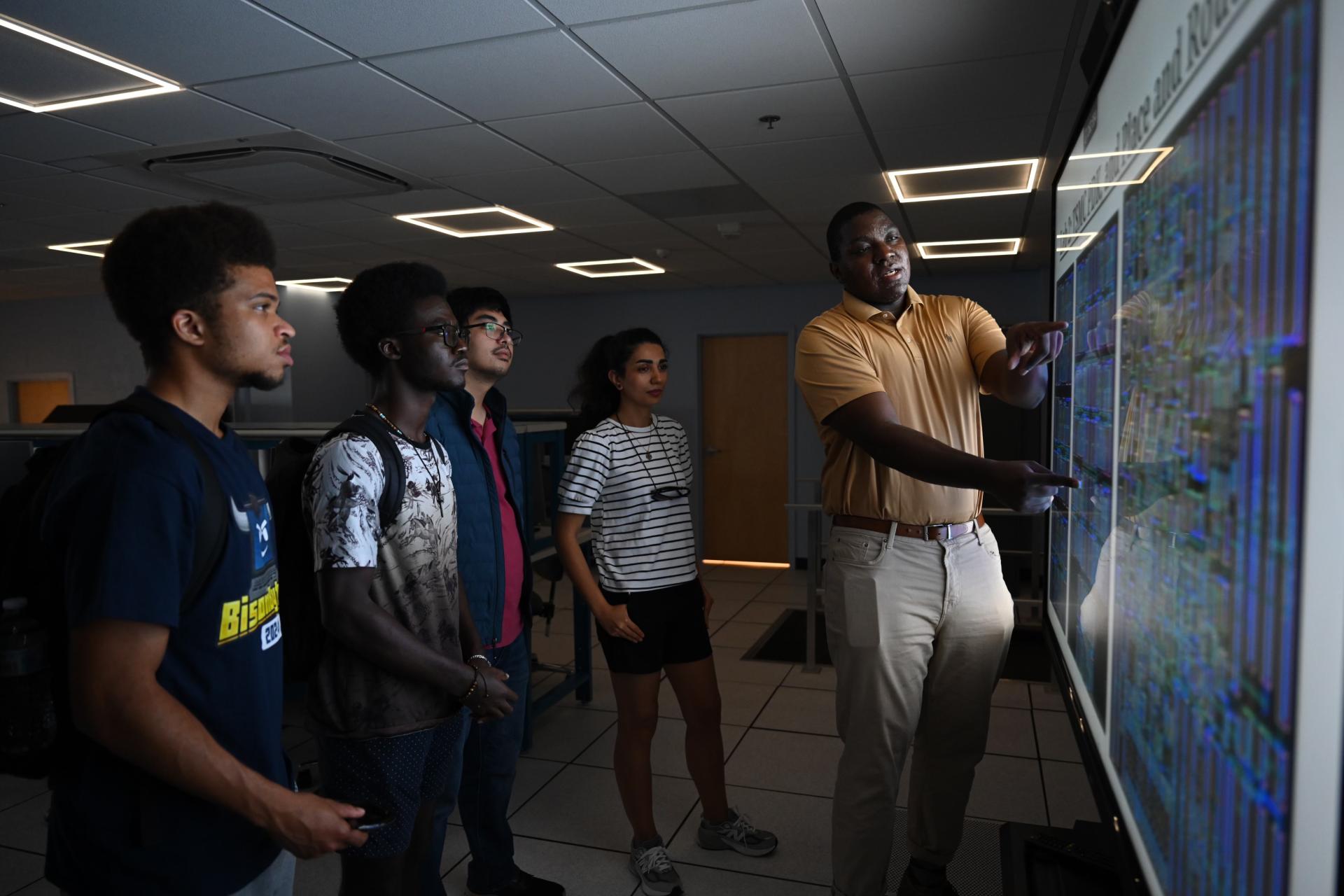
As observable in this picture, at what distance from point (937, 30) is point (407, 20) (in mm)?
1473

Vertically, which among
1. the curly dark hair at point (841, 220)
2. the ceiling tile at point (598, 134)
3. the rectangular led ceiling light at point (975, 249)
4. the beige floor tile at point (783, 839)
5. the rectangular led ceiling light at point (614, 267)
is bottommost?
the beige floor tile at point (783, 839)

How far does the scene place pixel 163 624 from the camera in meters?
0.95

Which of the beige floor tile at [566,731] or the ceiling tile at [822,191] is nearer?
the beige floor tile at [566,731]

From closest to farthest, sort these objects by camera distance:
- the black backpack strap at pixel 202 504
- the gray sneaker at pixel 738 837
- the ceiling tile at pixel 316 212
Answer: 1. the black backpack strap at pixel 202 504
2. the gray sneaker at pixel 738 837
3. the ceiling tile at pixel 316 212

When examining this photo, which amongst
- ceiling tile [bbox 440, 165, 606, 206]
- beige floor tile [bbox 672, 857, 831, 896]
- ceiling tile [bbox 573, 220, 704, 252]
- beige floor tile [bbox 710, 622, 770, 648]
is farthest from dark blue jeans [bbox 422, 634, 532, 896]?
ceiling tile [bbox 573, 220, 704, 252]

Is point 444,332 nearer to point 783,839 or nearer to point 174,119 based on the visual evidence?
point 783,839

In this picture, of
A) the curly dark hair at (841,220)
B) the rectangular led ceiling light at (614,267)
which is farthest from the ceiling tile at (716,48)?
the rectangular led ceiling light at (614,267)

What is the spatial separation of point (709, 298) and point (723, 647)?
3935mm

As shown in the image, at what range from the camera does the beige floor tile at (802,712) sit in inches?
138

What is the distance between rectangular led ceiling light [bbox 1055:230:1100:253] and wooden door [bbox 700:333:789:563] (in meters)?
6.00

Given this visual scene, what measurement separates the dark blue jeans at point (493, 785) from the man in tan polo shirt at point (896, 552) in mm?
829

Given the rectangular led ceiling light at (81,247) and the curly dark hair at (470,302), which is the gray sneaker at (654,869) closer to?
the curly dark hair at (470,302)

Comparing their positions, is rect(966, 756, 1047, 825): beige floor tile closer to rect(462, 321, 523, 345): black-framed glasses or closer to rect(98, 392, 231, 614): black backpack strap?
rect(462, 321, 523, 345): black-framed glasses

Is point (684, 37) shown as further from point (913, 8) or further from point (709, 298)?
point (709, 298)
